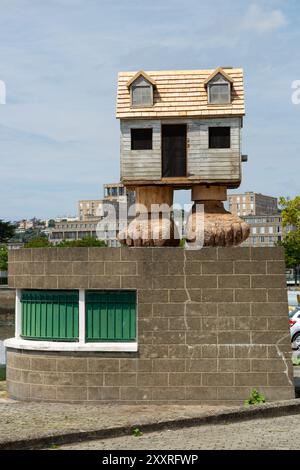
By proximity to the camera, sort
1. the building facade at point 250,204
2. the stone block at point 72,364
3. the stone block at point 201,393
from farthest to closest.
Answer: the building facade at point 250,204
the stone block at point 72,364
the stone block at point 201,393

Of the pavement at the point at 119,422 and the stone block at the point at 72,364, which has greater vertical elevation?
the stone block at the point at 72,364

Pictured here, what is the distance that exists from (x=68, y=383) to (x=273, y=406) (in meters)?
4.18

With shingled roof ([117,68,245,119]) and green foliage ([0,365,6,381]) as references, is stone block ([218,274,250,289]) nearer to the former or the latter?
shingled roof ([117,68,245,119])

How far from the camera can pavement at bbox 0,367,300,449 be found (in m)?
10.9

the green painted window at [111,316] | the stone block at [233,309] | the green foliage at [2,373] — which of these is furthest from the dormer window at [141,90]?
the green foliage at [2,373]

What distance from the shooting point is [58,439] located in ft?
35.7

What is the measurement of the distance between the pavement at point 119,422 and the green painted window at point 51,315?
1458mm

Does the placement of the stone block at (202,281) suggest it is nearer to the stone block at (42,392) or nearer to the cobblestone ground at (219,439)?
the cobblestone ground at (219,439)

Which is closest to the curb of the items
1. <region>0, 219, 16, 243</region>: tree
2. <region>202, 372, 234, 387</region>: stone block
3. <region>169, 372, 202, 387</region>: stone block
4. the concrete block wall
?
the concrete block wall

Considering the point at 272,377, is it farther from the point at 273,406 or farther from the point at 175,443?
the point at 175,443

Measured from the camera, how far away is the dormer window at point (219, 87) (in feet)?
49.1

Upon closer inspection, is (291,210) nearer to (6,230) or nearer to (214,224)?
(214,224)

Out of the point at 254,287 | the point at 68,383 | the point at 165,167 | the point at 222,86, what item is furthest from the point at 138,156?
the point at 68,383

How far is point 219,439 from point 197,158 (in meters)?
6.29
